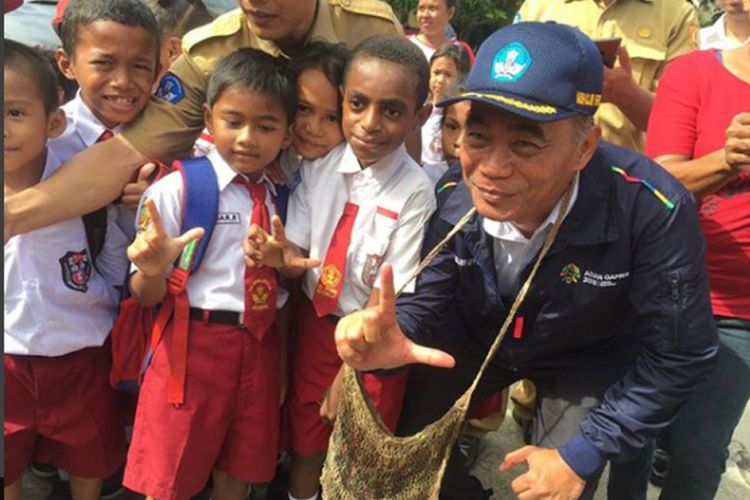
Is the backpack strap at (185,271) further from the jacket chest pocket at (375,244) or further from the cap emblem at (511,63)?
the cap emblem at (511,63)

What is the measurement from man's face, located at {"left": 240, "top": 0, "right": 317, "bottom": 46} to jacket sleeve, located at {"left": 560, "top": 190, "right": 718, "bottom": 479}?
128 cm

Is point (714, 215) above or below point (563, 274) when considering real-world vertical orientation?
above

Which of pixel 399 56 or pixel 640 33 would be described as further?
pixel 640 33

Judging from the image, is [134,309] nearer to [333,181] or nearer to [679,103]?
[333,181]

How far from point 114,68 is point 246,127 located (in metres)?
0.48

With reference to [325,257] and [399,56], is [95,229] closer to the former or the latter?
[325,257]

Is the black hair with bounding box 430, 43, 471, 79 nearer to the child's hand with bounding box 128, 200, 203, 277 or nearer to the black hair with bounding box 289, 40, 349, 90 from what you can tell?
the black hair with bounding box 289, 40, 349, 90

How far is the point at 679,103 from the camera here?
2.23m

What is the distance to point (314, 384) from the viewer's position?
2381 millimetres

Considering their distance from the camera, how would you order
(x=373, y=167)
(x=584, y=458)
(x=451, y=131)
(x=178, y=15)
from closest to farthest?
(x=584, y=458)
(x=373, y=167)
(x=451, y=131)
(x=178, y=15)

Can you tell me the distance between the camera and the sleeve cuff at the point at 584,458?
76.9 inches

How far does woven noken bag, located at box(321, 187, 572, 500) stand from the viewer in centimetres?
189

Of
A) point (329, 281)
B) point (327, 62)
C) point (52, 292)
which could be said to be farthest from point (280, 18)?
point (52, 292)

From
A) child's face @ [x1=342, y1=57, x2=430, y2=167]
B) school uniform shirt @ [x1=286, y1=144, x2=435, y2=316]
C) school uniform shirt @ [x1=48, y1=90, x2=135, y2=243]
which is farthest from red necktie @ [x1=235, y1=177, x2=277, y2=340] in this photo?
school uniform shirt @ [x1=48, y1=90, x2=135, y2=243]
